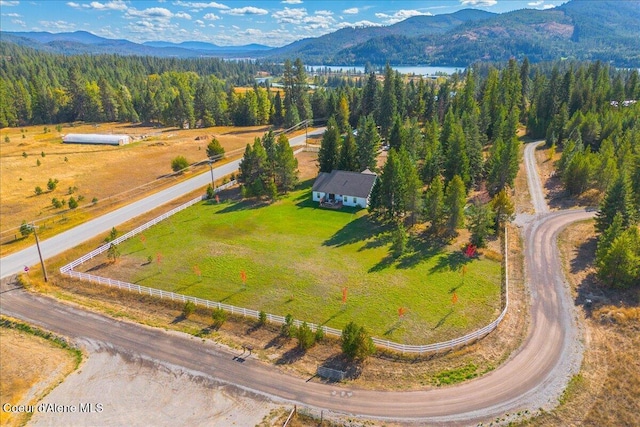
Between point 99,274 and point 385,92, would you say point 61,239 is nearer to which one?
point 99,274

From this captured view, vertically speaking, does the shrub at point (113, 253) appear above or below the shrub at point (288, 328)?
above

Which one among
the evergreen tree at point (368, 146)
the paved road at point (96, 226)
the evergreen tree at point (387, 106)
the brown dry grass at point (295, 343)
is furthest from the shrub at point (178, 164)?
the evergreen tree at point (387, 106)

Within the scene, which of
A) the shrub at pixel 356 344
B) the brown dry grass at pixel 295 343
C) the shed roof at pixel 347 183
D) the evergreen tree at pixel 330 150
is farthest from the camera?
the evergreen tree at pixel 330 150

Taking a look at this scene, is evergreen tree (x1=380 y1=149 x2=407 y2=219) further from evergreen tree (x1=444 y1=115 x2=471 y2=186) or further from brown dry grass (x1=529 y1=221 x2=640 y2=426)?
brown dry grass (x1=529 y1=221 x2=640 y2=426)

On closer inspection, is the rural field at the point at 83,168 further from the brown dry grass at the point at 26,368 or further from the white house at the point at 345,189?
the white house at the point at 345,189

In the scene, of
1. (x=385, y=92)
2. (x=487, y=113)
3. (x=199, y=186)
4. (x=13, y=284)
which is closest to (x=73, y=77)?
(x=199, y=186)

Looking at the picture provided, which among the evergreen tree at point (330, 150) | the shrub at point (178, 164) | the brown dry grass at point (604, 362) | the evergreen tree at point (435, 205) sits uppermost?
the evergreen tree at point (330, 150)
